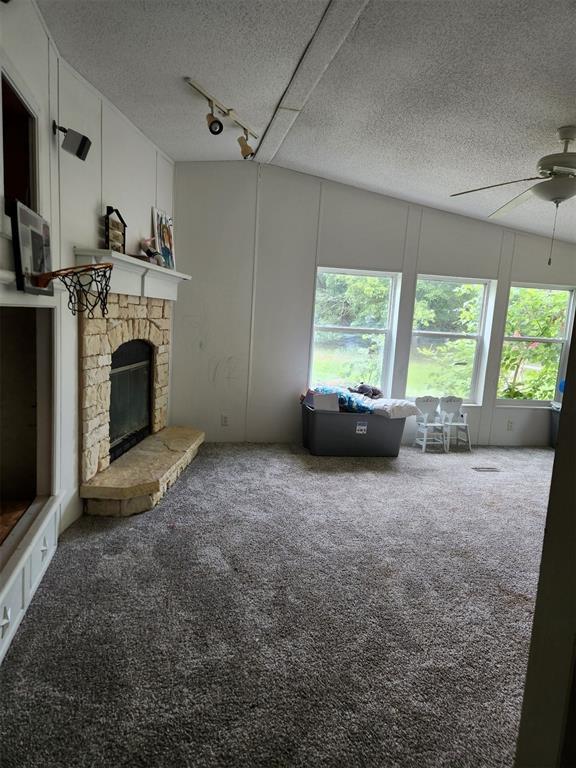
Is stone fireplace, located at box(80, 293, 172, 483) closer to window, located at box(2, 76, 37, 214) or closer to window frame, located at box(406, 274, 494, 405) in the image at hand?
window, located at box(2, 76, 37, 214)

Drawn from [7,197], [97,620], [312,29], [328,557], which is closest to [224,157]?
[312,29]

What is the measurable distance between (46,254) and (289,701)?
224 cm

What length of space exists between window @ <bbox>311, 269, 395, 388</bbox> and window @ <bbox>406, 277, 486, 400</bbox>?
373 mm

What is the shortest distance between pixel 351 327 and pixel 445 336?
3.71 feet

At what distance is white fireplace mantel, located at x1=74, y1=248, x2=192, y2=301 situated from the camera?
2.75 metres

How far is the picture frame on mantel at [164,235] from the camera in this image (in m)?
3.95

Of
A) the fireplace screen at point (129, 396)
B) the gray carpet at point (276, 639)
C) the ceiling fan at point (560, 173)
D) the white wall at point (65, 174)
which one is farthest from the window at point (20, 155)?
the ceiling fan at point (560, 173)

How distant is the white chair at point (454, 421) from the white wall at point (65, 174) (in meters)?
3.60

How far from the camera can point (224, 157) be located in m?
4.34

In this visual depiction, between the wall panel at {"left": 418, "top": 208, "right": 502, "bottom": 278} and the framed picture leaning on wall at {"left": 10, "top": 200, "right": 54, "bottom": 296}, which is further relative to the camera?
the wall panel at {"left": 418, "top": 208, "right": 502, "bottom": 278}

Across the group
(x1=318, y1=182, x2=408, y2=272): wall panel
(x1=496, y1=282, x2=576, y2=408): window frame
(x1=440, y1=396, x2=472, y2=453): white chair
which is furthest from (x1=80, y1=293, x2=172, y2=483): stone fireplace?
(x1=496, y1=282, x2=576, y2=408): window frame

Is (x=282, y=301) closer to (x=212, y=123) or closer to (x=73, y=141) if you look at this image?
(x=212, y=123)

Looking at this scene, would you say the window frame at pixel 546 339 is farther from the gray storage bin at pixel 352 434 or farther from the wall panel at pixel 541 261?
the gray storage bin at pixel 352 434

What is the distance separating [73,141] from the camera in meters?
2.42
